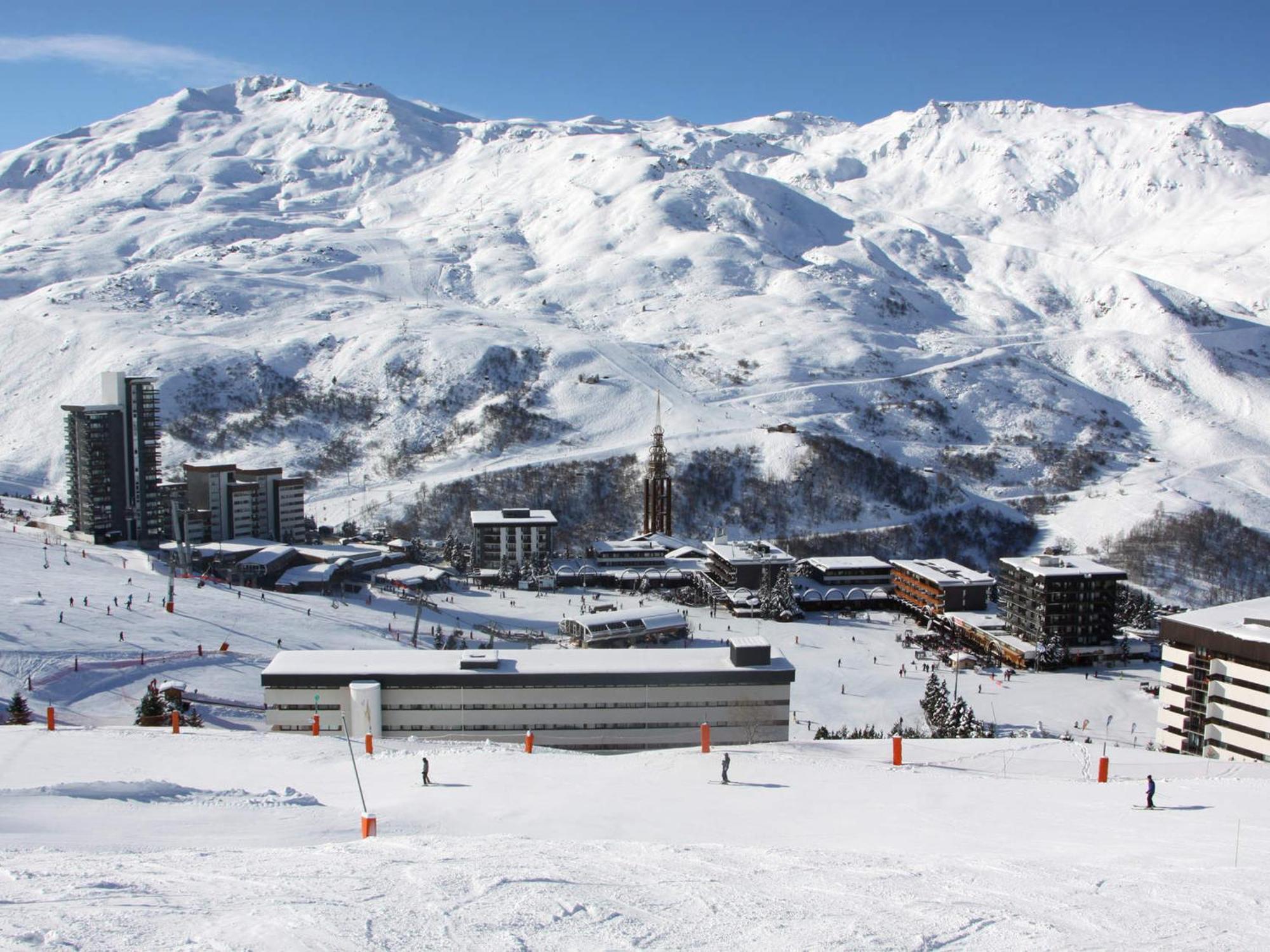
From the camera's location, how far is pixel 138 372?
96.8 meters

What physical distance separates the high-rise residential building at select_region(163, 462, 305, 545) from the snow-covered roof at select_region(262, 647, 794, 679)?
36256 millimetres

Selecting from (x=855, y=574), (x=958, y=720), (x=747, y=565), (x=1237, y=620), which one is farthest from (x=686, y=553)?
(x=1237, y=620)

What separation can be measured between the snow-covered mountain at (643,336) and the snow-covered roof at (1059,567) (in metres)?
28.6

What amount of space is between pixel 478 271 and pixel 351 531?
268 ft

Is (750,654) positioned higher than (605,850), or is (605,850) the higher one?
(605,850)

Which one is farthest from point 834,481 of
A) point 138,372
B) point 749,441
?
point 138,372

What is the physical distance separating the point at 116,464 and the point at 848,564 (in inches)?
1782

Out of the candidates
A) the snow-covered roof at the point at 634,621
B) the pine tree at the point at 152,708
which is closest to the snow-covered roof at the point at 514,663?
the pine tree at the point at 152,708

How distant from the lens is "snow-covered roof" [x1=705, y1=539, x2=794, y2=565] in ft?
204

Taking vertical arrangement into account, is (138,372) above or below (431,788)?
above

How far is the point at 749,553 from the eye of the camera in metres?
63.6

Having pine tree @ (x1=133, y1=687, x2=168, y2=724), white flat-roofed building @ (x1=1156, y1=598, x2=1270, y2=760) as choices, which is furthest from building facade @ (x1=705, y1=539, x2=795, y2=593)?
pine tree @ (x1=133, y1=687, x2=168, y2=724)

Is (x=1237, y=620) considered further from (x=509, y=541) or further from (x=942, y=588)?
(x=509, y=541)

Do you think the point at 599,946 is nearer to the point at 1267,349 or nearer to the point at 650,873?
the point at 650,873
